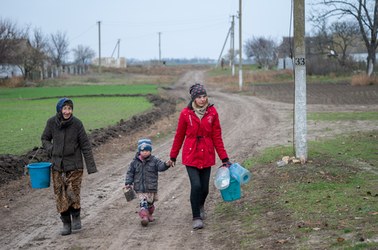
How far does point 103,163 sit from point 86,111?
49.3 feet

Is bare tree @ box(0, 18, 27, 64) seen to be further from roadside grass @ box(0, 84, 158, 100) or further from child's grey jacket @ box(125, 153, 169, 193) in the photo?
child's grey jacket @ box(125, 153, 169, 193)

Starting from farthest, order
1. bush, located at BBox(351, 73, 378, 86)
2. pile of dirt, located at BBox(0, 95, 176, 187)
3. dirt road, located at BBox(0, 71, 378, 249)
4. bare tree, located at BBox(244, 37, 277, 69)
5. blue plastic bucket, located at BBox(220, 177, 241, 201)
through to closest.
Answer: bare tree, located at BBox(244, 37, 277, 69)
bush, located at BBox(351, 73, 378, 86)
pile of dirt, located at BBox(0, 95, 176, 187)
blue plastic bucket, located at BBox(220, 177, 241, 201)
dirt road, located at BBox(0, 71, 378, 249)

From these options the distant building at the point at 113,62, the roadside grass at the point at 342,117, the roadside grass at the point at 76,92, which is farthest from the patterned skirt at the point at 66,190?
the distant building at the point at 113,62

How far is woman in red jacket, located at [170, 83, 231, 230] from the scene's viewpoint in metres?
7.76

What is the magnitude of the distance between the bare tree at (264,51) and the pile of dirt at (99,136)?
7011 centimetres

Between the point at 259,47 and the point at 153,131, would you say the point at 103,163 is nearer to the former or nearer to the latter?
the point at 153,131

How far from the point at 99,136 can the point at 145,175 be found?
31.9 ft

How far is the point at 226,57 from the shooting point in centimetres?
13712

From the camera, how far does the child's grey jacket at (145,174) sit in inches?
324

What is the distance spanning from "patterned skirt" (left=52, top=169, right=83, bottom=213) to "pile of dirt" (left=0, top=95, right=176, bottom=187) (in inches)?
101

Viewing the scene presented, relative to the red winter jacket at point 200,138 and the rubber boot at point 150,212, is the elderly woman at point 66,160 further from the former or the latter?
the red winter jacket at point 200,138

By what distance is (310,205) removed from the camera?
794cm

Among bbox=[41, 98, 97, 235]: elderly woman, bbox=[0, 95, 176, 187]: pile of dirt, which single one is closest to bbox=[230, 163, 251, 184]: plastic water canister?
bbox=[41, 98, 97, 235]: elderly woman

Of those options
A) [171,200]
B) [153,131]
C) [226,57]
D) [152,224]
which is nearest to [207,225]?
[152,224]
